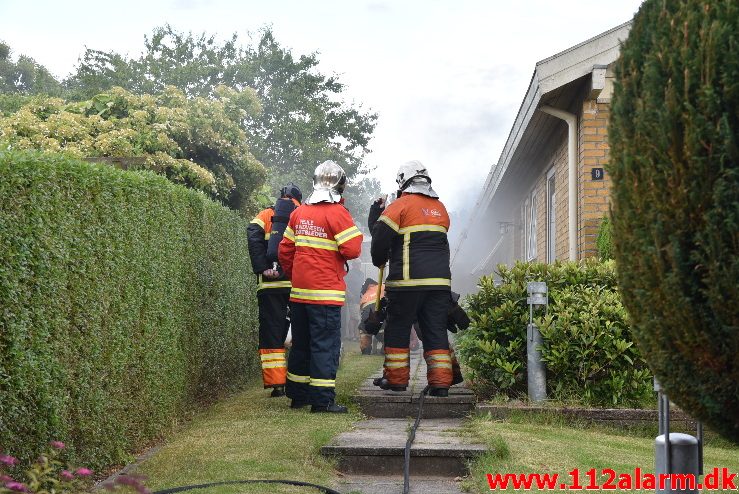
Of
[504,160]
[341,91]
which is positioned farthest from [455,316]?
[341,91]

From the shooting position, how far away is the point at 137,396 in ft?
21.0

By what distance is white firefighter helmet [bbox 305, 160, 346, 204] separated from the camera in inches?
319

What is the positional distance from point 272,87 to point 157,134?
1160 inches

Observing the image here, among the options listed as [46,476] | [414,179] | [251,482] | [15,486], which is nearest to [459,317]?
[414,179]

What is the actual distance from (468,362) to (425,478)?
256cm

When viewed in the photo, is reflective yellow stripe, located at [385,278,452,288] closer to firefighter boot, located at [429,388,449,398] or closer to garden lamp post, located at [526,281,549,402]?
garden lamp post, located at [526,281,549,402]

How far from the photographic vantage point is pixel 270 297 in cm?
898

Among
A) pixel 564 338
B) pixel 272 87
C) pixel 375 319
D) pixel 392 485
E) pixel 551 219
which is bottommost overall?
pixel 392 485

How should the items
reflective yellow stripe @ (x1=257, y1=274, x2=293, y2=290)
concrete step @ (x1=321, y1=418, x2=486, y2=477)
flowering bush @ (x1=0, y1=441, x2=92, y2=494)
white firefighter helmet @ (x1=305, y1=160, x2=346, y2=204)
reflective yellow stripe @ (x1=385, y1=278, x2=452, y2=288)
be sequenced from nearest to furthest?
1. flowering bush @ (x1=0, y1=441, x2=92, y2=494)
2. concrete step @ (x1=321, y1=418, x2=486, y2=477)
3. white firefighter helmet @ (x1=305, y1=160, x2=346, y2=204)
4. reflective yellow stripe @ (x1=385, y1=278, x2=452, y2=288)
5. reflective yellow stripe @ (x1=257, y1=274, x2=293, y2=290)

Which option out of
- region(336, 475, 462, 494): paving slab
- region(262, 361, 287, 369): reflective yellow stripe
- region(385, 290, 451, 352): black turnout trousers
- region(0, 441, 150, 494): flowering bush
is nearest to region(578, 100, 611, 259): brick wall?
region(385, 290, 451, 352): black turnout trousers

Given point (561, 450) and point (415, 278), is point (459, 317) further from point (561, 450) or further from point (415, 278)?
point (561, 450)

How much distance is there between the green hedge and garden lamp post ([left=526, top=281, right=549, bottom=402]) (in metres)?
2.92

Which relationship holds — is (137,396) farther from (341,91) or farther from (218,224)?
(341,91)

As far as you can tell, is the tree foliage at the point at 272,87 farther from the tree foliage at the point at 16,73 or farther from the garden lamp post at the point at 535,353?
the garden lamp post at the point at 535,353
